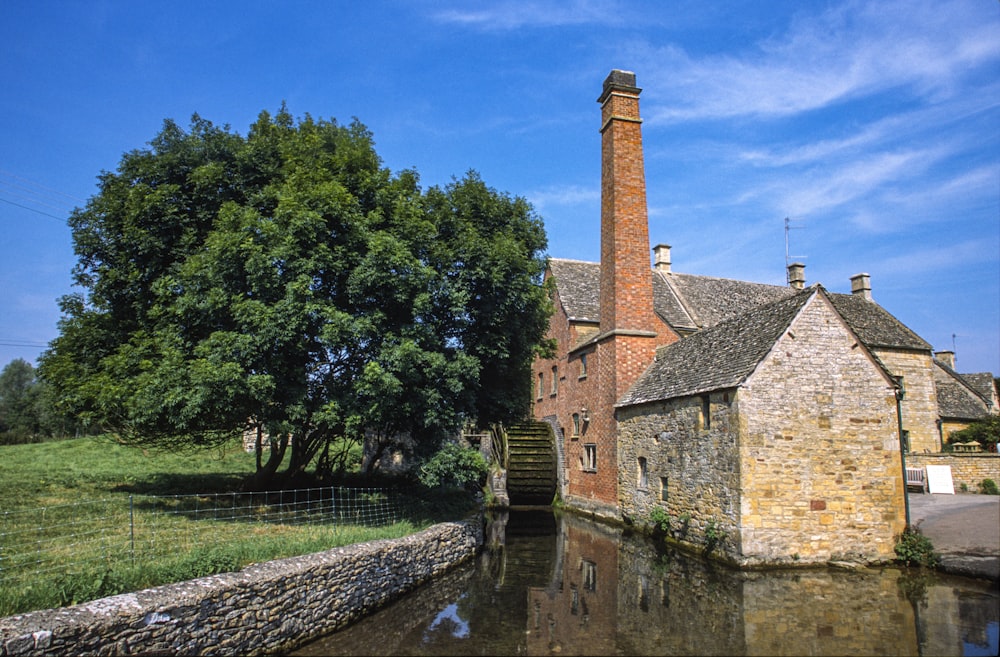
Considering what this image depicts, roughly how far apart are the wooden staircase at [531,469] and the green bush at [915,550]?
40.8 ft

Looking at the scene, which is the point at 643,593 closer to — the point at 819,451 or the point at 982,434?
the point at 819,451

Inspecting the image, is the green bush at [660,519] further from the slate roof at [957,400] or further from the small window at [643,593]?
the slate roof at [957,400]

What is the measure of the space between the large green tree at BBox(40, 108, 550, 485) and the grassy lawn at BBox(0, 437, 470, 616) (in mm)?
1805

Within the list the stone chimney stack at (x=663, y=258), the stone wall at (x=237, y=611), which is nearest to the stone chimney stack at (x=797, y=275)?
the stone chimney stack at (x=663, y=258)

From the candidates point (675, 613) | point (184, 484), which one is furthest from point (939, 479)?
point (184, 484)

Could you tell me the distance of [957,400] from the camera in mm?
28141

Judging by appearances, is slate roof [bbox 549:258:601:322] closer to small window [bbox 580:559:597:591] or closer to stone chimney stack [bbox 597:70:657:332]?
stone chimney stack [bbox 597:70:657:332]

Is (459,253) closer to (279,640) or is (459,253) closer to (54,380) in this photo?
(279,640)

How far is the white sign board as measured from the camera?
20.0 metres

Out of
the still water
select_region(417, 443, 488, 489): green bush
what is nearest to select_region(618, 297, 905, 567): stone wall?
the still water

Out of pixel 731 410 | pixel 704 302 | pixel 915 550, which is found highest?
pixel 704 302

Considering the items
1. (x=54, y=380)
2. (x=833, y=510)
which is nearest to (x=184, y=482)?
(x=54, y=380)

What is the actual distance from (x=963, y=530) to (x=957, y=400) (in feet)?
61.8

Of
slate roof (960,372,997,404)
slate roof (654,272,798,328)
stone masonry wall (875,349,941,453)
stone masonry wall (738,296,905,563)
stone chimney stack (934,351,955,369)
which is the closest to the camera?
stone masonry wall (738,296,905,563)
